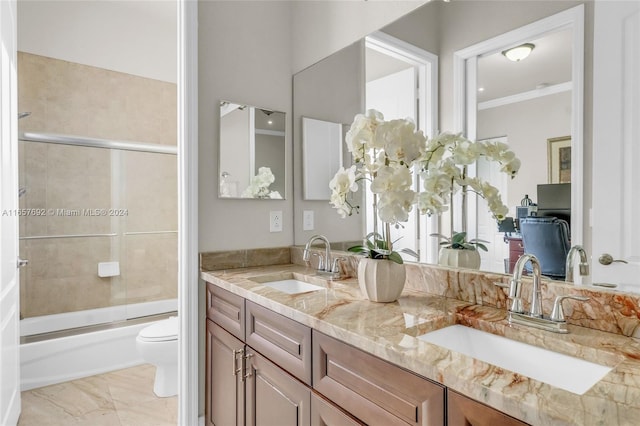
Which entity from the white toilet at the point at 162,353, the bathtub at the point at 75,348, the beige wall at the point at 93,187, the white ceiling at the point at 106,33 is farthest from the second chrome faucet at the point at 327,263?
the white ceiling at the point at 106,33

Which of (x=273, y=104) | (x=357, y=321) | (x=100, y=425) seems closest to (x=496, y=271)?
(x=357, y=321)

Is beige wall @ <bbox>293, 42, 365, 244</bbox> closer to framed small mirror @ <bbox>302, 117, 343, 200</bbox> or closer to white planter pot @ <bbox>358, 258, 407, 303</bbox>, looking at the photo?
framed small mirror @ <bbox>302, 117, 343, 200</bbox>

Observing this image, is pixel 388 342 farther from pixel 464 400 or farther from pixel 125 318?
pixel 125 318

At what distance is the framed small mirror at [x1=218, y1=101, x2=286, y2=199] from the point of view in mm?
1928

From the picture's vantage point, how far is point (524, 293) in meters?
1.08

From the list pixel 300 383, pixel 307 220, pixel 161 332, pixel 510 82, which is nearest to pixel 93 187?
pixel 161 332

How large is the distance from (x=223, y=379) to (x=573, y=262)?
1402mm

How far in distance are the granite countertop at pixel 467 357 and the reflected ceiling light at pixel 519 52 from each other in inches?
30.9

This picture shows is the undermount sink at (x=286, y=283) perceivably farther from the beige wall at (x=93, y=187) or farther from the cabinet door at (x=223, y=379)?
the beige wall at (x=93, y=187)

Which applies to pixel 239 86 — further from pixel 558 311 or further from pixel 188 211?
pixel 558 311

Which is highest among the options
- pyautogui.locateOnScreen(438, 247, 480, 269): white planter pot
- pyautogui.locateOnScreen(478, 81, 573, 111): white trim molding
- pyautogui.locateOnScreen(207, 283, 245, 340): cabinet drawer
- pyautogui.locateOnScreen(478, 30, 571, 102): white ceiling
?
pyautogui.locateOnScreen(478, 30, 571, 102): white ceiling

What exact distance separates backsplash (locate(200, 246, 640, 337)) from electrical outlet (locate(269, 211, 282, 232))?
1.37ft

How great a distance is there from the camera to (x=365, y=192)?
69.6 inches

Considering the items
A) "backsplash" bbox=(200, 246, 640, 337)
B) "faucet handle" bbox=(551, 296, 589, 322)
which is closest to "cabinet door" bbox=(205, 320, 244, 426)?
"backsplash" bbox=(200, 246, 640, 337)
